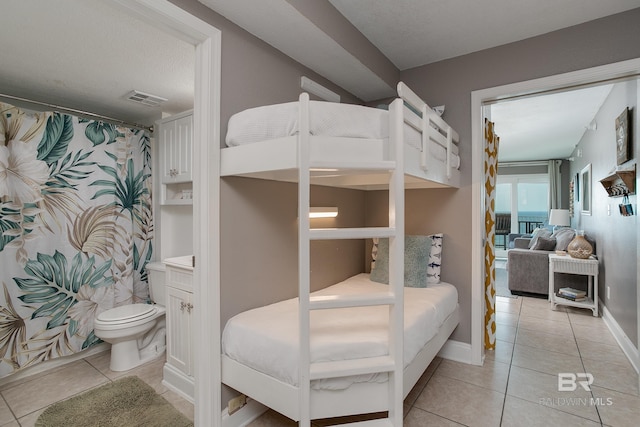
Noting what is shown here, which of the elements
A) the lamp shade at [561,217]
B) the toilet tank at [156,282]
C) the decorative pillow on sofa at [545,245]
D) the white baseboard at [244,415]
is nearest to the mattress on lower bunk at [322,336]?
the white baseboard at [244,415]

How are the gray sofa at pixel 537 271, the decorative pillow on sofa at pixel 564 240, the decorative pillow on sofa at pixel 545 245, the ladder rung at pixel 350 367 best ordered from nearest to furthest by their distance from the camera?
1. the ladder rung at pixel 350 367
2. the gray sofa at pixel 537 271
3. the decorative pillow on sofa at pixel 564 240
4. the decorative pillow on sofa at pixel 545 245

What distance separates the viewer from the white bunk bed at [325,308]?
1359mm

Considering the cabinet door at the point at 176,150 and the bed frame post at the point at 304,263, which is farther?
the cabinet door at the point at 176,150

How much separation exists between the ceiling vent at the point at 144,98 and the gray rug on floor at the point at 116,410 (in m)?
2.38

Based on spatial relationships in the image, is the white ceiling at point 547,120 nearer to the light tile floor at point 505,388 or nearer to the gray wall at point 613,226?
the gray wall at point 613,226

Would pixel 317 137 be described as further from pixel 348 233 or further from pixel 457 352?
pixel 457 352

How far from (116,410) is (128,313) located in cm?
77

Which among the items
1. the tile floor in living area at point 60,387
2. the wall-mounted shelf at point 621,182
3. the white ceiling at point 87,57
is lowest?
the tile floor in living area at point 60,387

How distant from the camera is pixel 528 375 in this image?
2.36m

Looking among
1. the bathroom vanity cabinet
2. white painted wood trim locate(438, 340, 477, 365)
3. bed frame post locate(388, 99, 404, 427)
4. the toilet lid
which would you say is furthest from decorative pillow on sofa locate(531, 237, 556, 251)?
the toilet lid

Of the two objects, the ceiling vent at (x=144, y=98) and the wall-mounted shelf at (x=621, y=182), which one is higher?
the ceiling vent at (x=144, y=98)

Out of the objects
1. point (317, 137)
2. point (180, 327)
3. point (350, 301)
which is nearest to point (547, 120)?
point (317, 137)

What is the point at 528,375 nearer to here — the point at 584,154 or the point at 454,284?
the point at 454,284

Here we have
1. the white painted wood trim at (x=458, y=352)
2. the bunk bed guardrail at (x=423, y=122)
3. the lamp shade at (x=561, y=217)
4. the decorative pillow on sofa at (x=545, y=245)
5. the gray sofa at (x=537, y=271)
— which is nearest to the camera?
the bunk bed guardrail at (x=423, y=122)
